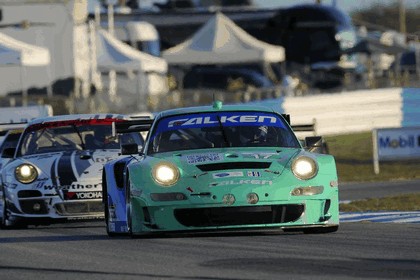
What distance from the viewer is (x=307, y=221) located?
38.3 feet

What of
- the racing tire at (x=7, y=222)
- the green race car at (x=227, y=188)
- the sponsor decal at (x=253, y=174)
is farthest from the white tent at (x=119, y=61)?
the sponsor decal at (x=253, y=174)

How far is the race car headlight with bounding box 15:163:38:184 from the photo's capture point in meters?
15.1

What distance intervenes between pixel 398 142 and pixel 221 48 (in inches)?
910

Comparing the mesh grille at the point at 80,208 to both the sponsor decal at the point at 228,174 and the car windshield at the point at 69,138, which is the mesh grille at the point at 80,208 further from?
the sponsor decal at the point at 228,174

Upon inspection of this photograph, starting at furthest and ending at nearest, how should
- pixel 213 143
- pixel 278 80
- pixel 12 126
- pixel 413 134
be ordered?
pixel 278 80, pixel 413 134, pixel 12 126, pixel 213 143

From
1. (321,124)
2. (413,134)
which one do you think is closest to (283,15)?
(321,124)

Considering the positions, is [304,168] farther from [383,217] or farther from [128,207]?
[383,217]

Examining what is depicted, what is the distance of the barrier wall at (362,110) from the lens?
118 ft

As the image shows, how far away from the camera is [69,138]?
53.1ft

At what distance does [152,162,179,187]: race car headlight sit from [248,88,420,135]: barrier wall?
24.1 metres

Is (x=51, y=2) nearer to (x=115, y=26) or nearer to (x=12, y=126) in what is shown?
(x=115, y=26)

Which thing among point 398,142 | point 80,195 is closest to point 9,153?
point 80,195

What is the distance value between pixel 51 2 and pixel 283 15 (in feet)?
48.2

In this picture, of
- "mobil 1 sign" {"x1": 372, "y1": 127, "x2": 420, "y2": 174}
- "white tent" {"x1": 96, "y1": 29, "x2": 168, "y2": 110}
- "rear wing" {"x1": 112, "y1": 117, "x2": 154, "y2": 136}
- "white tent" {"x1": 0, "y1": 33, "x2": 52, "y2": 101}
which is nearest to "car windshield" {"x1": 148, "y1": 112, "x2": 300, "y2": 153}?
"rear wing" {"x1": 112, "y1": 117, "x2": 154, "y2": 136}
